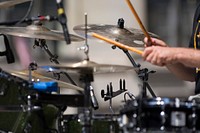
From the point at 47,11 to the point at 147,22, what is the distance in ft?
4.63

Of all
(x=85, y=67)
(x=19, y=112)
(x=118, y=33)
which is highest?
(x=118, y=33)

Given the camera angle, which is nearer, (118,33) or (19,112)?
(19,112)

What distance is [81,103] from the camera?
14.6 ft

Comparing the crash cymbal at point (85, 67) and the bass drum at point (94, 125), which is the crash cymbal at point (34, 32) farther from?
the crash cymbal at point (85, 67)

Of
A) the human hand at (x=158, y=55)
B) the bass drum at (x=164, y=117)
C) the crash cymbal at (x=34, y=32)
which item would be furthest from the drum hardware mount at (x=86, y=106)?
the crash cymbal at (x=34, y=32)

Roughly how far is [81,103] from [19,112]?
59cm

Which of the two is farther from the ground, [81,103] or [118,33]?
[118,33]

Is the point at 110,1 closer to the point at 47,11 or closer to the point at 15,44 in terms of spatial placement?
the point at 47,11

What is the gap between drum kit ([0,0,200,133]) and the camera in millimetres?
4117

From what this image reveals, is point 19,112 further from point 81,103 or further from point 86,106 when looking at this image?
point 86,106

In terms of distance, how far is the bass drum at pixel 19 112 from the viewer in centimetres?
457

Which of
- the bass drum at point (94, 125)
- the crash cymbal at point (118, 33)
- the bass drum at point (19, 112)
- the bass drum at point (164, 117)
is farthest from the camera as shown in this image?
the crash cymbal at point (118, 33)

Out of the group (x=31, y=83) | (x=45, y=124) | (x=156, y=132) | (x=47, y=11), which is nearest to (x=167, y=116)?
(x=156, y=132)

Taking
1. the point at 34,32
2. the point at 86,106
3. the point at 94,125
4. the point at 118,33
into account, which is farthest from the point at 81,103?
the point at 118,33
